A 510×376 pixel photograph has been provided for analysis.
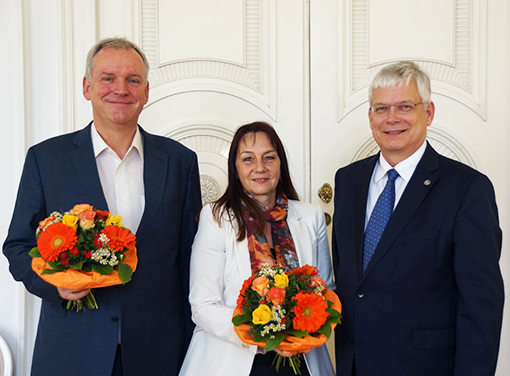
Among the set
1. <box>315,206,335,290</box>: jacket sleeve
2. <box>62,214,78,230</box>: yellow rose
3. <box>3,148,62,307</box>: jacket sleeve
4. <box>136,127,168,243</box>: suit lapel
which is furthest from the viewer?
<box>315,206,335,290</box>: jacket sleeve

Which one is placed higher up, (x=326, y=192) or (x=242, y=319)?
(x=326, y=192)

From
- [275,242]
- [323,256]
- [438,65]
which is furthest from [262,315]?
[438,65]

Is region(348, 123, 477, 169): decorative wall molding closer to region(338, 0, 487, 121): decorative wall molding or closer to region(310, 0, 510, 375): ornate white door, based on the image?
region(310, 0, 510, 375): ornate white door

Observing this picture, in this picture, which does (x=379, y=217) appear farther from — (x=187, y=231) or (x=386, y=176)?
(x=187, y=231)

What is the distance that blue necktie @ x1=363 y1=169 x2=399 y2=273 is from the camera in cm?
194

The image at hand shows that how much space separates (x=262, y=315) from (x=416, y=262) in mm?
654

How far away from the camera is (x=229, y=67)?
2.91 meters

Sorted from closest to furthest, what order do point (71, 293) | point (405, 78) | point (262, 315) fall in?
point (262, 315)
point (71, 293)
point (405, 78)

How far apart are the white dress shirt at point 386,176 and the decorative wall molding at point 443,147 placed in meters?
0.79

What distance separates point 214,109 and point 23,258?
4.73 ft

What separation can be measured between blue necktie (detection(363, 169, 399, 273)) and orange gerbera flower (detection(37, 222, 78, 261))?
45.4 inches

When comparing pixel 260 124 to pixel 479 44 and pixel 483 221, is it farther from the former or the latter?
pixel 479 44

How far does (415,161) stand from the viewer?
6.46 ft

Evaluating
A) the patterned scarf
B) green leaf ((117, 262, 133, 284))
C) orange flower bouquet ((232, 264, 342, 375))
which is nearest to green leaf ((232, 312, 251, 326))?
orange flower bouquet ((232, 264, 342, 375))
